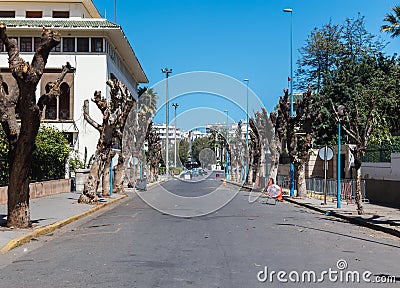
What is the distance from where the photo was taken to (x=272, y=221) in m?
19.4

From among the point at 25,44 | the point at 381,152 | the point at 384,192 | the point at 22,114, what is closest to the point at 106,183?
the point at 384,192

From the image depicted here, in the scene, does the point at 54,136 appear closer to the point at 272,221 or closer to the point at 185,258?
the point at 272,221

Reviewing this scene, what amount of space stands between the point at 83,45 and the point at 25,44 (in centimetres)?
476

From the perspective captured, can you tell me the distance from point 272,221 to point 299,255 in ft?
26.0

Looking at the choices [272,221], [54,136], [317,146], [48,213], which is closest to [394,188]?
[272,221]

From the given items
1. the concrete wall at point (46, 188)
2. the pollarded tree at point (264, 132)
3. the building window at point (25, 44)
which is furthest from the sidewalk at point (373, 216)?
the building window at point (25, 44)

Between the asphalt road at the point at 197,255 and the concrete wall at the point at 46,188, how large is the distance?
24.1 feet

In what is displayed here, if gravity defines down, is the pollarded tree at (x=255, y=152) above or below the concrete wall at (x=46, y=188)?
above

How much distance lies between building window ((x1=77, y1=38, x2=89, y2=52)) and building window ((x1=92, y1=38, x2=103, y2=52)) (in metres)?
0.53

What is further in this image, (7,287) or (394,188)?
(394,188)

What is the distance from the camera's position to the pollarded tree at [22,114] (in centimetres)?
1483

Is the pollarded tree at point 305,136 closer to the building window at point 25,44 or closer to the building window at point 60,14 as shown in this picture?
the building window at point 25,44

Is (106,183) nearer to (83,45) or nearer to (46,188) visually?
(46,188)

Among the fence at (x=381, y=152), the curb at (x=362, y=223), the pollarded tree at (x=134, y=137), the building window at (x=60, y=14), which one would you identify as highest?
the building window at (x=60, y=14)
